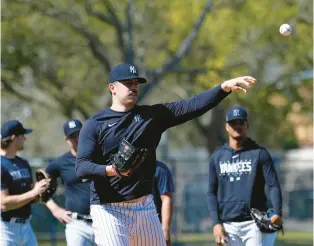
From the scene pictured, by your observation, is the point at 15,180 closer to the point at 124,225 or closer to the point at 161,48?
the point at 124,225

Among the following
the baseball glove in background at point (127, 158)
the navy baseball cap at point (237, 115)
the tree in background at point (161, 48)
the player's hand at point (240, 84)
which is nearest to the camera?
the baseball glove in background at point (127, 158)

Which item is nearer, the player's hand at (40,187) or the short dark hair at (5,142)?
the player's hand at (40,187)

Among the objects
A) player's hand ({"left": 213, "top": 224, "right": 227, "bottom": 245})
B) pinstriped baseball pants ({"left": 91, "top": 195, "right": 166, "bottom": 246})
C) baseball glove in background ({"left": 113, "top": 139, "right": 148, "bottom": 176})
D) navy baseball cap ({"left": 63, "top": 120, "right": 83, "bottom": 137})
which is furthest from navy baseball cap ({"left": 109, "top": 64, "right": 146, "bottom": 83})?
player's hand ({"left": 213, "top": 224, "right": 227, "bottom": 245})

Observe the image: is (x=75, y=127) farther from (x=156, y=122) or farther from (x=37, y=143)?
(x=37, y=143)

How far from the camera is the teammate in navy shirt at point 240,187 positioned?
362 inches

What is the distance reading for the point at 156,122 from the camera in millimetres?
7301

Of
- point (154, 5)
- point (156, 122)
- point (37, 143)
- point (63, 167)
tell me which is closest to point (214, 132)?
point (154, 5)

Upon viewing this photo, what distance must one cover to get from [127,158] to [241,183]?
289cm

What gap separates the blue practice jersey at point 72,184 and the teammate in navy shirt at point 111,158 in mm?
2428

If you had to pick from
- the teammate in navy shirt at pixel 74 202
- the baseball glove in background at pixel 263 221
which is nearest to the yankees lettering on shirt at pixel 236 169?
the baseball glove in background at pixel 263 221

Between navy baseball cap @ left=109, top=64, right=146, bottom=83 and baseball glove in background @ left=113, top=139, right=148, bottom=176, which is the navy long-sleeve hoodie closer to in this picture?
navy baseball cap @ left=109, top=64, right=146, bottom=83

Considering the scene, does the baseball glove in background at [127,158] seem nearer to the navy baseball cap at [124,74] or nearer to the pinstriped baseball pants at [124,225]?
the pinstriped baseball pants at [124,225]

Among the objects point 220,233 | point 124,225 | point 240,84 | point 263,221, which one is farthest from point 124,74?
point 220,233

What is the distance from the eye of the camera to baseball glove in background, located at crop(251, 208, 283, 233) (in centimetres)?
892
